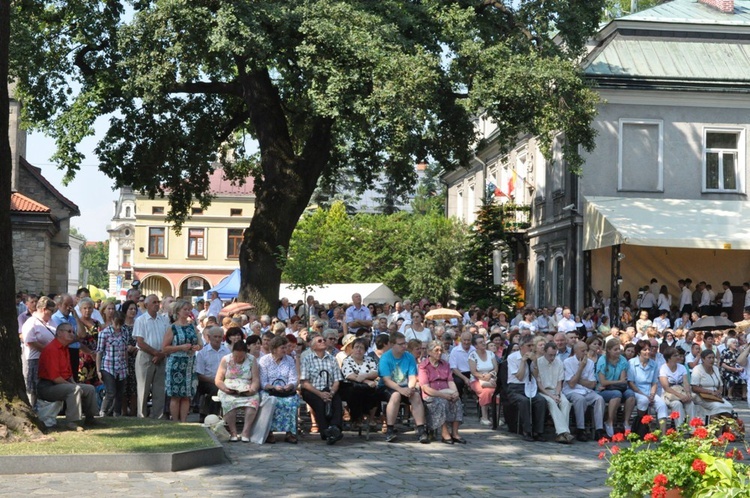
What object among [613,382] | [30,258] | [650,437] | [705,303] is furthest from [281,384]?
[30,258]

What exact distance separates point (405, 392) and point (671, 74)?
22.1 meters

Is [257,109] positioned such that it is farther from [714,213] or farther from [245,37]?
[714,213]

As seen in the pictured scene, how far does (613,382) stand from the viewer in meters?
16.9

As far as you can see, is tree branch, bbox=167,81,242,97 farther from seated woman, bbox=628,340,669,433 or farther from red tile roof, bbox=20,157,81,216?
red tile roof, bbox=20,157,81,216

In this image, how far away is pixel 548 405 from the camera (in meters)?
16.1

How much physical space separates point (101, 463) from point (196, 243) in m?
72.8

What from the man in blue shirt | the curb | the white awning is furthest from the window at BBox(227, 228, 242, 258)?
the curb

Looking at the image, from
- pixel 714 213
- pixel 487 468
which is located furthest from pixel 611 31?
pixel 487 468

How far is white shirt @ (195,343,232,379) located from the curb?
416 centimetres

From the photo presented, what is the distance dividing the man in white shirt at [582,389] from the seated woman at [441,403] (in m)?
1.90

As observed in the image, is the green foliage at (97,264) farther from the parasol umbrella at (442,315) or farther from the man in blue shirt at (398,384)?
the man in blue shirt at (398,384)

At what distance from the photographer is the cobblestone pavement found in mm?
10688

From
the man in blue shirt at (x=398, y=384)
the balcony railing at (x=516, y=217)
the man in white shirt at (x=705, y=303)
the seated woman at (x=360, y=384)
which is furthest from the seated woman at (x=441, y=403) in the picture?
the balcony railing at (x=516, y=217)

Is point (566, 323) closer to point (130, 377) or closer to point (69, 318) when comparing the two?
point (130, 377)
